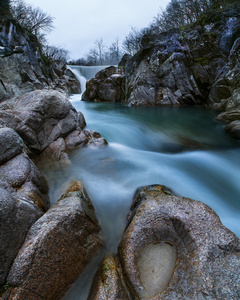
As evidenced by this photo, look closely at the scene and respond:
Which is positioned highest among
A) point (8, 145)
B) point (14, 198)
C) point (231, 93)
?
point (231, 93)

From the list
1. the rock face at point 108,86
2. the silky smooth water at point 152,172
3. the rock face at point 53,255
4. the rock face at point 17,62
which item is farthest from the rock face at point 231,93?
the rock face at point 17,62

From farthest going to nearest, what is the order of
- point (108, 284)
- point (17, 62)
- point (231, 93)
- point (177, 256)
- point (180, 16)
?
point (180, 16) < point (17, 62) < point (231, 93) < point (177, 256) < point (108, 284)

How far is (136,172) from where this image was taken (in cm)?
459

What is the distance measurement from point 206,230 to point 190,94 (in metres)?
14.3

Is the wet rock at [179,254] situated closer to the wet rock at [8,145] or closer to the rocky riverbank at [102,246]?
the rocky riverbank at [102,246]

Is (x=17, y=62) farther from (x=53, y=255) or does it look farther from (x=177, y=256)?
(x=177, y=256)

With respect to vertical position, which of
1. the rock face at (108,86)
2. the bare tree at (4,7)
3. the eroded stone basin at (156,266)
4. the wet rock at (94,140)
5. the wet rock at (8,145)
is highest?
the bare tree at (4,7)

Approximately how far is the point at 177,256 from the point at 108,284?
0.89 meters

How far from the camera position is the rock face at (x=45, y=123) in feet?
15.3

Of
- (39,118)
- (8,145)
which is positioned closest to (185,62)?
(39,118)

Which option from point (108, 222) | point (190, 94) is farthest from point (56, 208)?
point (190, 94)

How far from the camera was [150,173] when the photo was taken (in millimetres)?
4531

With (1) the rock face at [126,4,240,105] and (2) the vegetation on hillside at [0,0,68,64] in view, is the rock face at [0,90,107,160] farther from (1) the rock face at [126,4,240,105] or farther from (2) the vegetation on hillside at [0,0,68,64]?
(2) the vegetation on hillside at [0,0,68,64]

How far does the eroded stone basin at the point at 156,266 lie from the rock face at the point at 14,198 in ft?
4.94
